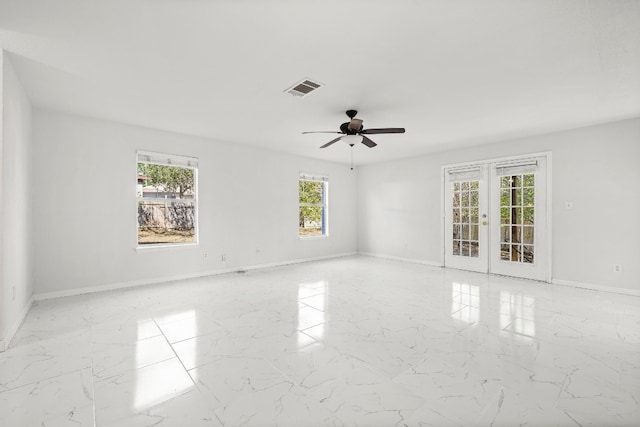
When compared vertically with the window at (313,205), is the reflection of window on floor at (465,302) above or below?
below

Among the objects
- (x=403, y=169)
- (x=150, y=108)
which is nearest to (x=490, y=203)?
(x=403, y=169)

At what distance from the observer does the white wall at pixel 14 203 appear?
96.4 inches

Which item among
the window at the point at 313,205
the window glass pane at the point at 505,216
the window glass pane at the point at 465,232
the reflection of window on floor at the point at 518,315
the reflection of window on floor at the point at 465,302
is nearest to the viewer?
the reflection of window on floor at the point at 518,315

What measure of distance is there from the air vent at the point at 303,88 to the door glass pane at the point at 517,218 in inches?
163

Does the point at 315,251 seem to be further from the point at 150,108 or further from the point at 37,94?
the point at 37,94

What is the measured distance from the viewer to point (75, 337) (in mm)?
2637

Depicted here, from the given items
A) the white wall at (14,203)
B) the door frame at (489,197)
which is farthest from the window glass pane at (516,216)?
the white wall at (14,203)

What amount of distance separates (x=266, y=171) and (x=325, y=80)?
11.0 ft

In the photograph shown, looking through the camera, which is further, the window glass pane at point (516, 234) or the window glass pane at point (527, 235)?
the window glass pane at point (516, 234)

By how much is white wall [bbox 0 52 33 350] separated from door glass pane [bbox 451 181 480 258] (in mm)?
6481

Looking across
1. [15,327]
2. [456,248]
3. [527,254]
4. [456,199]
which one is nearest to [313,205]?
[456,199]

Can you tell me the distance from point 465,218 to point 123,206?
6.04m

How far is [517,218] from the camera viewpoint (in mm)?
5070

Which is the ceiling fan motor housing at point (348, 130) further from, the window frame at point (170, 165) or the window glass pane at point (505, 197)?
the window glass pane at point (505, 197)
